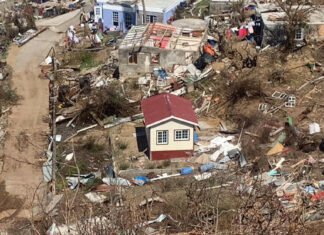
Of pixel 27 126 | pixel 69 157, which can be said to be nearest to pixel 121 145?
pixel 69 157

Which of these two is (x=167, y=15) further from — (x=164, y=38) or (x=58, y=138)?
(x=58, y=138)

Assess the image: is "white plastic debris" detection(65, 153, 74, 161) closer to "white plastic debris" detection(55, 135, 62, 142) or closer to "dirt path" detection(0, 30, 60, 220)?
"dirt path" detection(0, 30, 60, 220)

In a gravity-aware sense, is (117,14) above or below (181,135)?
below

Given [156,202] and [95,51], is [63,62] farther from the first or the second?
[156,202]

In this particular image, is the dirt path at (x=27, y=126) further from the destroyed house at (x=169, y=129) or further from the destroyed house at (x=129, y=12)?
the destroyed house at (x=169, y=129)

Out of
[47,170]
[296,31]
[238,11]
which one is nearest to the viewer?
[47,170]

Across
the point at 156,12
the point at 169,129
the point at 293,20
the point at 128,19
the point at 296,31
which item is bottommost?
the point at 128,19

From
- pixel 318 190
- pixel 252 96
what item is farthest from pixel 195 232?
pixel 252 96
